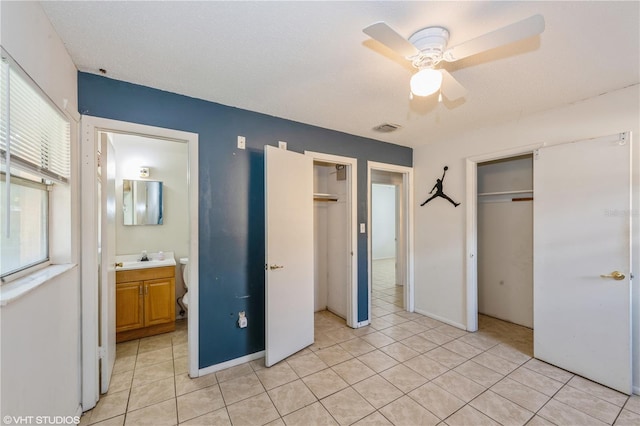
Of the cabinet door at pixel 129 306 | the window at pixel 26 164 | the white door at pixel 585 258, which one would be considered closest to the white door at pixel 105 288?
the window at pixel 26 164

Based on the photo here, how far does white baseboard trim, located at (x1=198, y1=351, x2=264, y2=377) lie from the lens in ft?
7.72

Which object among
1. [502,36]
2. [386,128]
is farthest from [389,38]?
[386,128]

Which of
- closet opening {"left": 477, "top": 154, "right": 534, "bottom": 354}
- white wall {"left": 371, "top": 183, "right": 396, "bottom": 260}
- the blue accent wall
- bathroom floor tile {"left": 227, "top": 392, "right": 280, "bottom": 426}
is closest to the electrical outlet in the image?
the blue accent wall

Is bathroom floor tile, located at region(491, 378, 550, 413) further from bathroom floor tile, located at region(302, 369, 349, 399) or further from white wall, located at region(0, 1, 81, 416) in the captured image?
white wall, located at region(0, 1, 81, 416)

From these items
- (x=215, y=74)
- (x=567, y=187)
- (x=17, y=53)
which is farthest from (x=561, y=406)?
(x=17, y=53)

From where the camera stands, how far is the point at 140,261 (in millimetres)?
3352

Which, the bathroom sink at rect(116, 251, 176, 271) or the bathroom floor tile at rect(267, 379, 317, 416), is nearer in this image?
the bathroom floor tile at rect(267, 379, 317, 416)

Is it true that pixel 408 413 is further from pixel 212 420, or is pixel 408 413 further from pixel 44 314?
pixel 44 314

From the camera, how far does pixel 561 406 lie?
6.41 ft

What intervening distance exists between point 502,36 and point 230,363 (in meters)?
3.04

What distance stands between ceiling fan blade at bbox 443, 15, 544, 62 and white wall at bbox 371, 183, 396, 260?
7463mm

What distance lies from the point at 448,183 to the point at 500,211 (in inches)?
34.3

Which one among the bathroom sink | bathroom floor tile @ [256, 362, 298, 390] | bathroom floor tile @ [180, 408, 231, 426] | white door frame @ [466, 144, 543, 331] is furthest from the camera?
white door frame @ [466, 144, 543, 331]

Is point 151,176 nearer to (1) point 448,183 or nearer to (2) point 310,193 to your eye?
(2) point 310,193
